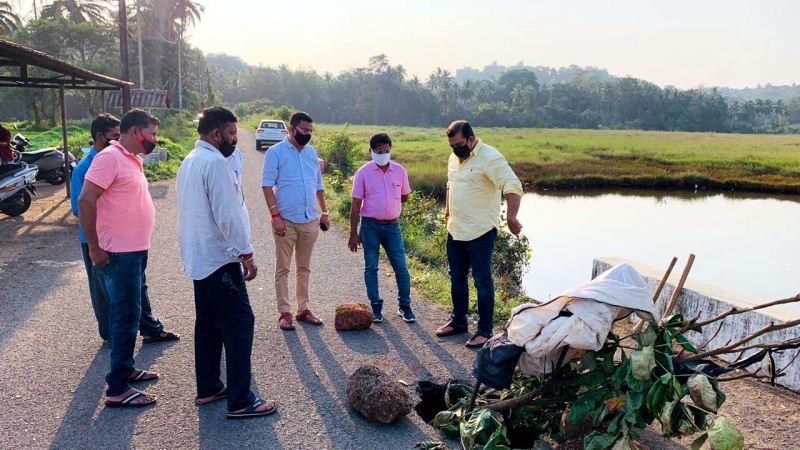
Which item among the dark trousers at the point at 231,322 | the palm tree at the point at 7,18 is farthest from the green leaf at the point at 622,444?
the palm tree at the point at 7,18

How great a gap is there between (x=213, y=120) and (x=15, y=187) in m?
8.30

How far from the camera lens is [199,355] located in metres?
3.80

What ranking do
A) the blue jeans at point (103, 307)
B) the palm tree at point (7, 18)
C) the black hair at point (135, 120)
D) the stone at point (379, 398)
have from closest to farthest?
the stone at point (379, 398) → the black hair at point (135, 120) → the blue jeans at point (103, 307) → the palm tree at point (7, 18)

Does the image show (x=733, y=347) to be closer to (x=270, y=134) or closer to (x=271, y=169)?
(x=271, y=169)

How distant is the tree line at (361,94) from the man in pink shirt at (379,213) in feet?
120

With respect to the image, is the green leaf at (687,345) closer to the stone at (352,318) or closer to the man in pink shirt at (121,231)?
the stone at (352,318)

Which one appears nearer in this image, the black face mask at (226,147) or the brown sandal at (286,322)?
the black face mask at (226,147)

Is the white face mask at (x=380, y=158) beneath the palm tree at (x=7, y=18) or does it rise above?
beneath

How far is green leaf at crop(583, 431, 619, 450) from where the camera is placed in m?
2.98

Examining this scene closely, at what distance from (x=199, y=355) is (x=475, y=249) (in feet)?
7.34

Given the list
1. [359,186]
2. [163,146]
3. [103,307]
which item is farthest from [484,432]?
[163,146]

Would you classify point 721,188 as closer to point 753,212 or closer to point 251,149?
point 753,212

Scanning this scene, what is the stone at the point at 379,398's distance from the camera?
11.8 feet

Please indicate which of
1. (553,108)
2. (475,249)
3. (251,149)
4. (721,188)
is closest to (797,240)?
(721,188)
